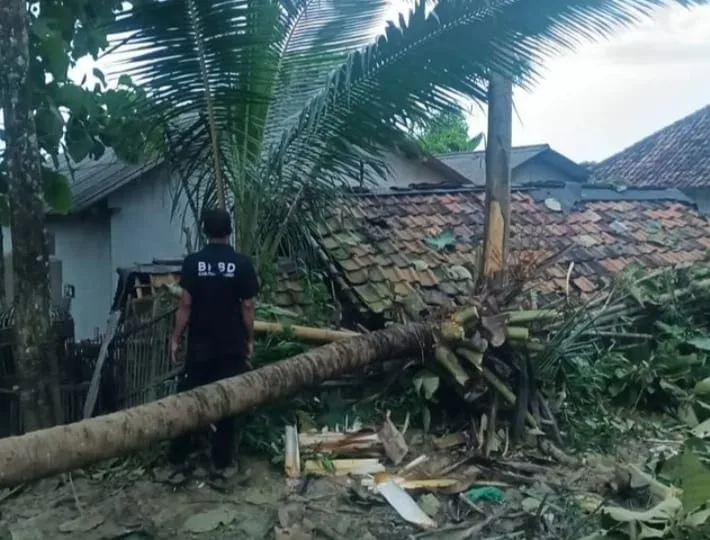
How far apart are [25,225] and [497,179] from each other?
361cm

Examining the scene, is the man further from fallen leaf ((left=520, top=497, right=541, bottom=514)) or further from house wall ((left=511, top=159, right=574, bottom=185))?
house wall ((left=511, top=159, right=574, bottom=185))

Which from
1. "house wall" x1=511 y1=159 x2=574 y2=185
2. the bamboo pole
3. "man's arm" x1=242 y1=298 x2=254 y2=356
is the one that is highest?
"house wall" x1=511 y1=159 x2=574 y2=185

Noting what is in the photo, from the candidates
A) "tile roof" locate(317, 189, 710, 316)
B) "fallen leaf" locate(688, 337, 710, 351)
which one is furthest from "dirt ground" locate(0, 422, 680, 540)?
"fallen leaf" locate(688, 337, 710, 351)

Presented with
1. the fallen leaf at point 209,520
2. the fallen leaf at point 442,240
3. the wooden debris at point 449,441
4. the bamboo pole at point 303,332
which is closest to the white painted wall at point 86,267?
the fallen leaf at point 442,240

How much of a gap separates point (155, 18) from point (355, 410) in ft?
9.79

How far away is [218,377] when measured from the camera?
4898 mm

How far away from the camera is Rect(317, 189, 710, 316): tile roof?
7141 mm

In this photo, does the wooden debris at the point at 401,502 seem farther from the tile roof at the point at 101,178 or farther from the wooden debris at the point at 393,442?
the tile roof at the point at 101,178

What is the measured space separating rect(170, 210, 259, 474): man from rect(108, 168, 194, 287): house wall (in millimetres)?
6096

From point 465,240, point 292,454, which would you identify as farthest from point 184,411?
point 465,240

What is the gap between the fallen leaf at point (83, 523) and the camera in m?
4.25

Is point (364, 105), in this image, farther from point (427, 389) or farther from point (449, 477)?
point (449, 477)

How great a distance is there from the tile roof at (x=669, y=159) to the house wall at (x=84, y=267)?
14.2 m

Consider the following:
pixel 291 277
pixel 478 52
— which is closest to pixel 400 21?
pixel 478 52
